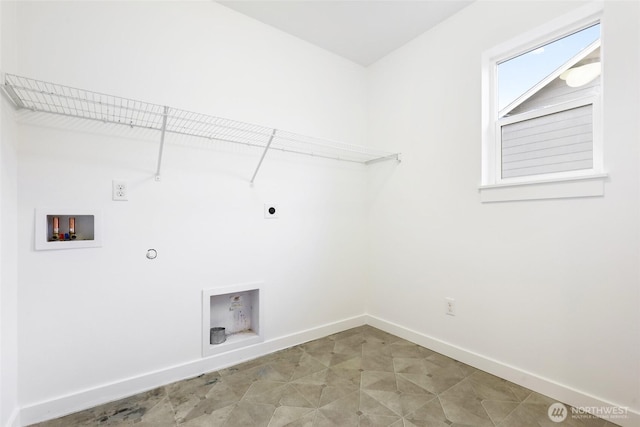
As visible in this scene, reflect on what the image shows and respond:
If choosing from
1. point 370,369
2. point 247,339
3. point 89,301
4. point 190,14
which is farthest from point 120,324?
point 190,14

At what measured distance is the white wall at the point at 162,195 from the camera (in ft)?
4.91

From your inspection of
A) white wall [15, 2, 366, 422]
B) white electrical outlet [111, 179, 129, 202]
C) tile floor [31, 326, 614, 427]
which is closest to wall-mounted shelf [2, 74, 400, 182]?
white wall [15, 2, 366, 422]

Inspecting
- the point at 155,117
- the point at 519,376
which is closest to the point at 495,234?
the point at 519,376

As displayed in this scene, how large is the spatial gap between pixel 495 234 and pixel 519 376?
0.88 meters

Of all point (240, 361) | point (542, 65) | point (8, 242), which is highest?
point (542, 65)

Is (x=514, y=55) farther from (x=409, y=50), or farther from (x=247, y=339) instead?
(x=247, y=339)

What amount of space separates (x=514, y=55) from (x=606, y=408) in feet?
6.93

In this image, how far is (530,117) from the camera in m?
1.84

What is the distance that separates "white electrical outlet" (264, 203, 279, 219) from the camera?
225 centimetres

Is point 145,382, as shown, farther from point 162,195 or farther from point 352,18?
point 352,18

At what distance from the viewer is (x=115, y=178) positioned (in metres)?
1.67

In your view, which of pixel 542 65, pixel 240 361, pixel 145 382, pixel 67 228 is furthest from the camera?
pixel 240 361

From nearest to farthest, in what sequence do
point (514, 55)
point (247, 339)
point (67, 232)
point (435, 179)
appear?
point (67, 232) → point (514, 55) → point (247, 339) → point (435, 179)

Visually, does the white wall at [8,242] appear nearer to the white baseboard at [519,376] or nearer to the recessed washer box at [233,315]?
the recessed washer box at [233,315]
